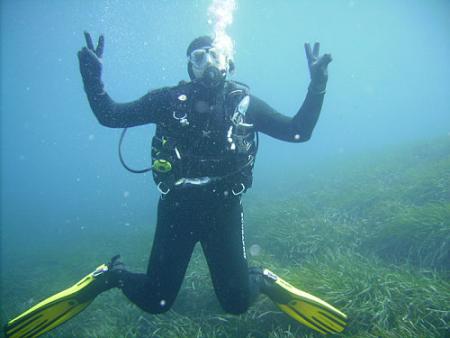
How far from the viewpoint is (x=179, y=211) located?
11.7 ft

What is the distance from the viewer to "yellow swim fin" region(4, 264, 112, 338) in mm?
3904

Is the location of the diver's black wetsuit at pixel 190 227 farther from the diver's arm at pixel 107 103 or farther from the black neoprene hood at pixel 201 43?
the black neoprene hood at pixel 201 43

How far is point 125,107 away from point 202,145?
1.18 m

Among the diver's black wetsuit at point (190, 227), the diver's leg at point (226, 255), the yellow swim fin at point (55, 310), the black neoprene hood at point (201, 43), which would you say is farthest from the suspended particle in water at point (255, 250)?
the black neoprene hood at point (201, 43)

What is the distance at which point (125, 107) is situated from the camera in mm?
3838

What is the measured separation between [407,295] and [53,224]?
20893 millimetres

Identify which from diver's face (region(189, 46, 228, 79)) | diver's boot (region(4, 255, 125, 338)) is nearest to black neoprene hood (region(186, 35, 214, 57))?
diver's face (region(189, 46, 228, 79))

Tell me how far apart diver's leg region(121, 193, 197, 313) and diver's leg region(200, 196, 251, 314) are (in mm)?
236

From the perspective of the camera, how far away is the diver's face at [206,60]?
12.1 ft

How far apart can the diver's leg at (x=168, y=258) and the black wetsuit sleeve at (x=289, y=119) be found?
1442 millimetres

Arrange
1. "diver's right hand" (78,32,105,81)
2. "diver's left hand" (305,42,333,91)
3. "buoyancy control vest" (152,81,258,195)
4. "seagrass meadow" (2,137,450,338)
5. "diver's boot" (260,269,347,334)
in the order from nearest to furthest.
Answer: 1. "buoyancy control vest" (152,81,258,195)
2. "diver's left hand" (305,42,333,91)
3. "diver's boot" (260,269,347,334)
4. "diver's right hand" (78,32,105,81)
5. "seagrass meadow" (2,137,450,338)

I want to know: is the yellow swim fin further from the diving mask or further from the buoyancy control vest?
the diving mask

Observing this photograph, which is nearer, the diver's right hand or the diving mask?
the diving mask

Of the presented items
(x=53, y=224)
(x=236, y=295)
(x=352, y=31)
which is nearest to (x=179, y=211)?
(x=236, y=295)
